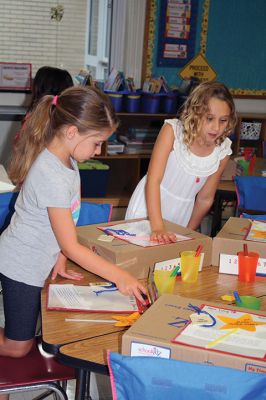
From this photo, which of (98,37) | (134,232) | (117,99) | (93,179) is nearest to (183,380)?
(134,232)

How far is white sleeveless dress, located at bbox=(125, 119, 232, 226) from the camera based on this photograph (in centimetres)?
278

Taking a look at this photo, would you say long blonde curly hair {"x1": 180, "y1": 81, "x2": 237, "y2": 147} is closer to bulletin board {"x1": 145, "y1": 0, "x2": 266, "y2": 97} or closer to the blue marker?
the blue marker

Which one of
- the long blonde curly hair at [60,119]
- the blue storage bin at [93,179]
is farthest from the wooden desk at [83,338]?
the blue storage bin at [93,179]

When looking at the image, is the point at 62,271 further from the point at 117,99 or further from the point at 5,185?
the point at 117,99

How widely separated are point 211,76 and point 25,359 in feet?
15.7

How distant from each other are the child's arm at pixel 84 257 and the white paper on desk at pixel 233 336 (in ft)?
1.13

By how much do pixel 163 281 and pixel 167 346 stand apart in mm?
502

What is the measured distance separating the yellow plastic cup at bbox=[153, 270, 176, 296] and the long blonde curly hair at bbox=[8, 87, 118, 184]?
49 cm

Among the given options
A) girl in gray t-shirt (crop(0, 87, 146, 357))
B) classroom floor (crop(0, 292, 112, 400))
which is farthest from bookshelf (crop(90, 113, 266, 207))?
girl in gray t-shirt (crop(0, 87, 146, 357))

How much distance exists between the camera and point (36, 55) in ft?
19.5

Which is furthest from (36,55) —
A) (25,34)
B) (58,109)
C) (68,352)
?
(68,352)

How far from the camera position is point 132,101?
18.8 ft

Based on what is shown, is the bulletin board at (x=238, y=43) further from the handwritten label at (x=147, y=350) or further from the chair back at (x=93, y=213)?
the handwritten label at (x=147, y=350)

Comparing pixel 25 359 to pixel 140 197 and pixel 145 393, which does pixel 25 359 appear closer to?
pixel 145 393
